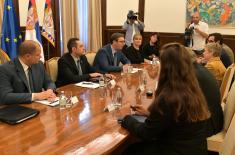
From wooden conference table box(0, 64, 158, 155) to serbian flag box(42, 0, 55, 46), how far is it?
2.71 metres

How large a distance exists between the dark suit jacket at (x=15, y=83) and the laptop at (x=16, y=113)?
141 millimetres

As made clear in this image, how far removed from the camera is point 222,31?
6.56 m

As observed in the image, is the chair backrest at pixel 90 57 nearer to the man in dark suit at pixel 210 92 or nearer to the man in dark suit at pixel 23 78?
the man in dark suit at pixel 23 78

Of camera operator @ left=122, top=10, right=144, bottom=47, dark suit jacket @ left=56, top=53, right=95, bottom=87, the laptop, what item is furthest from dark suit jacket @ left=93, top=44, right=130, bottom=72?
camera operator @ left=122, top=10, right=144, bottom=47

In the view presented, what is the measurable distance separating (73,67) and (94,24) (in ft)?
10.5

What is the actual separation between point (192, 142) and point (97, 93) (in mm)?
1265

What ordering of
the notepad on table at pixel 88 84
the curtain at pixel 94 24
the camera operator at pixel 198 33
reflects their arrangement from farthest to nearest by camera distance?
the curtain at pixel 94 24 < the camera operator at pixel 198 33 < the notepad on table at pixel 88 84

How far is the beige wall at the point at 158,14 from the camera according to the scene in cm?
703

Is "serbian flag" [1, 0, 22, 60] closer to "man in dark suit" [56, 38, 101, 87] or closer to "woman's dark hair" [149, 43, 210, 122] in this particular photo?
"man in dark suit" [56, 38, 101, 87]

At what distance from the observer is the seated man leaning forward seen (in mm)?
3340

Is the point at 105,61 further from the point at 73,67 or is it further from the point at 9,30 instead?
the point at 9,30

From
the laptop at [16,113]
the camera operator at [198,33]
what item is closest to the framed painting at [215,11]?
the camera operator at [198,33]

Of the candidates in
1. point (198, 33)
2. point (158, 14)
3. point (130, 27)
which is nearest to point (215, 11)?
point (198, 33)

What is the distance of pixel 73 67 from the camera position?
137 inches
